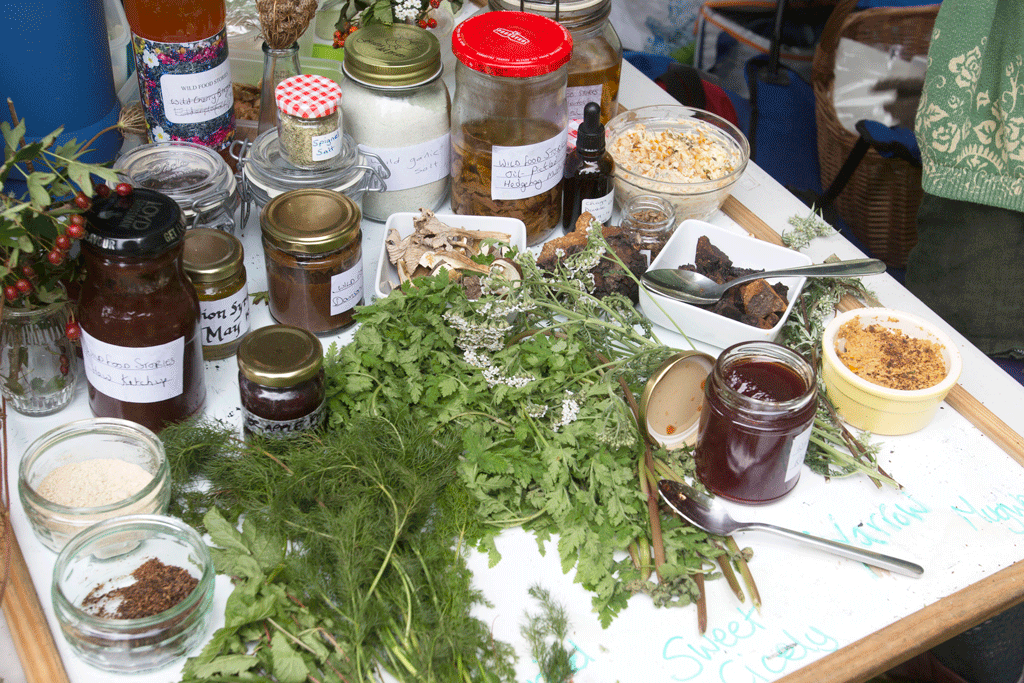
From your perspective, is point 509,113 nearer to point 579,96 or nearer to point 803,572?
point 579,96

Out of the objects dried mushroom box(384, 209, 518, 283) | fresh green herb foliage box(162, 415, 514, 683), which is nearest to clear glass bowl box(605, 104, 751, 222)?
dried mushroom box(384, 209, 518, 283)

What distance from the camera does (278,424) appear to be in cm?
105

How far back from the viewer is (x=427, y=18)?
1.58m

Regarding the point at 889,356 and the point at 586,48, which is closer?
the point at 889,356

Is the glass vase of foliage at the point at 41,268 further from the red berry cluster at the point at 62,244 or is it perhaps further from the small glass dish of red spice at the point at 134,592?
the small glass dish of red spice at the point at 134,592

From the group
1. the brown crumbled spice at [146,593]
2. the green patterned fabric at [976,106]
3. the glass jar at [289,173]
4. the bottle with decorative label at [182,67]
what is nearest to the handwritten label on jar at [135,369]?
the brown crumbled spice at [146,593]

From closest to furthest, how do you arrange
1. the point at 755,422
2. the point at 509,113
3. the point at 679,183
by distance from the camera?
the point at 755,422 < the point at 509,113 < the point at 679,183

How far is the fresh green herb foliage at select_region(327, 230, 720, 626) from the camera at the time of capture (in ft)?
3.39

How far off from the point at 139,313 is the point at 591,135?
75cm

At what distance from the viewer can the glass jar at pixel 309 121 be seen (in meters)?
1.25

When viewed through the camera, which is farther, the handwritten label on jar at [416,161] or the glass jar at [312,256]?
the handwritten label on jar at [416,161]

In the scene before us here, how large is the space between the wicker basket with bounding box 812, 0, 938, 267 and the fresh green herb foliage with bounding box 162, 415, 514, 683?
1.72 m

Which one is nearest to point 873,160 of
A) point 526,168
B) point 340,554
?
point 526,168

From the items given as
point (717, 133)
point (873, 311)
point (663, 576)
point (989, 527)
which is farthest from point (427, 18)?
point (989, 527)
